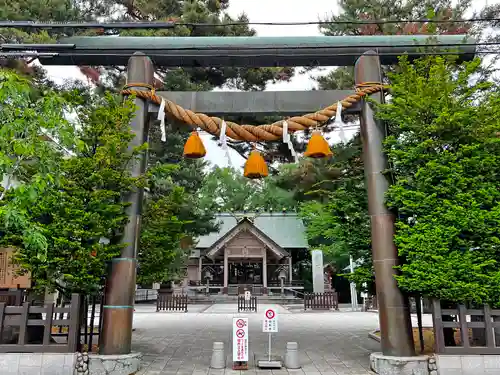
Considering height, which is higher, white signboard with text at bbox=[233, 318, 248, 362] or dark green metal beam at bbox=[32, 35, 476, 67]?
dark green metal beam at bbox=[32, 35, 476, 67]

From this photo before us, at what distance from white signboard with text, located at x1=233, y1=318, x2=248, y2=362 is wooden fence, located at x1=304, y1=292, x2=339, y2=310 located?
1538 centimetres

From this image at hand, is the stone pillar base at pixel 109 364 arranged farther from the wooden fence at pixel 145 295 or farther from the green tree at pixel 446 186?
the wooden fence at pixel 145 295

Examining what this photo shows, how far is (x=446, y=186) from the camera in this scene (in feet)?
23.6

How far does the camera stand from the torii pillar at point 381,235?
7270 mm

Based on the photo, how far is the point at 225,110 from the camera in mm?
8391

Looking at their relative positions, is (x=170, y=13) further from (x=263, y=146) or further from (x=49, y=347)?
(x=49, y=347)

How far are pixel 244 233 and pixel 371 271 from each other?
23135mm

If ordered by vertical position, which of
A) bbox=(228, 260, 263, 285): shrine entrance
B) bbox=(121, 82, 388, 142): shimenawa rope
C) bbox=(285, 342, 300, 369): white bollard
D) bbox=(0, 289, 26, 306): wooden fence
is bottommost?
bbox=(285, 342, 300, 369): white bollard

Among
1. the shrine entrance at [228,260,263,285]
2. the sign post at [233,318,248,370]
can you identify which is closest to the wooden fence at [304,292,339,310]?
the shrine entrance at [228,260,263,285]

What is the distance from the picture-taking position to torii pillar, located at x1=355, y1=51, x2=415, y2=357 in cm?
727

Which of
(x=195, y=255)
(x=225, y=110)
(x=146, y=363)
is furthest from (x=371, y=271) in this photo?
(x=195, y=255)

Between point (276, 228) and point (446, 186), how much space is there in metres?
29.1

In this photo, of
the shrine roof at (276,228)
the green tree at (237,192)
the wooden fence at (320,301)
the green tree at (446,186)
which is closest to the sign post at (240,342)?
the green tree at (446,186)

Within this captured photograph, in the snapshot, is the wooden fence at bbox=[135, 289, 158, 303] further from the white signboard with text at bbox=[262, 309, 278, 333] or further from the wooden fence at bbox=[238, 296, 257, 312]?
the white signboard with text at bbox=[262, 309, 278, 333]
